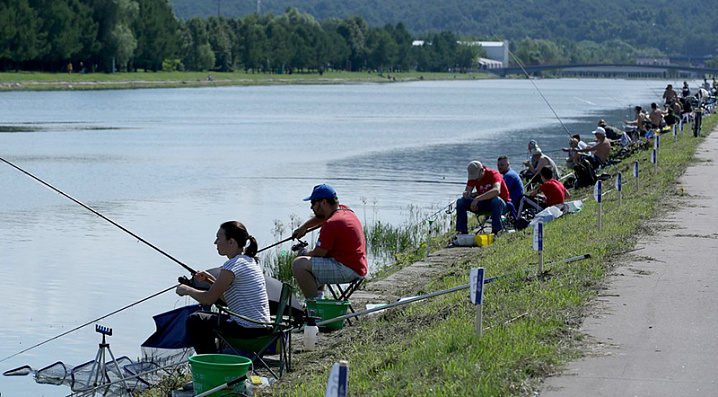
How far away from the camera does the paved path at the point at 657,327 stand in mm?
6078

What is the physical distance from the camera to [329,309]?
957 centimetres

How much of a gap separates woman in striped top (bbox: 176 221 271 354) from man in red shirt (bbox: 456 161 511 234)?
6891 millimetres

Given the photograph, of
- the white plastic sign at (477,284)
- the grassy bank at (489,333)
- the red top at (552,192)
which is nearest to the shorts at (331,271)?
the grassy bank at (489,333)

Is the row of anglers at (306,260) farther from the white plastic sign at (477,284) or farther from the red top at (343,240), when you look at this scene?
the white plastic sign at (477,284)

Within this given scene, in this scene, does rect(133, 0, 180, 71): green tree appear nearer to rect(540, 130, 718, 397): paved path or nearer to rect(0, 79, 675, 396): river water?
rect(0, 79, 675, 396): river water

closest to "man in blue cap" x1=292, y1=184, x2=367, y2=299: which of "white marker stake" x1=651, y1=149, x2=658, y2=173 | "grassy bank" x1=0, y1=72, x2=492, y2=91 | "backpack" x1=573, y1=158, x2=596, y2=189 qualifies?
"white marker stake" x1=651, y1=149, x2=658, y2=173

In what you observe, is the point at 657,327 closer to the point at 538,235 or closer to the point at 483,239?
the point at 538,235

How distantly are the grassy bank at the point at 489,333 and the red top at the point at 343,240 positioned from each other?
1.85 feet

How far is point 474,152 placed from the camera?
Result: 35438mm

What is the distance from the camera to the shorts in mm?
9664

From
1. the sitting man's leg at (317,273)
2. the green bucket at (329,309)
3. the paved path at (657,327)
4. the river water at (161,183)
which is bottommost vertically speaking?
the river water at (161,183)

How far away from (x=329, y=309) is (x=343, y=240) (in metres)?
0.61

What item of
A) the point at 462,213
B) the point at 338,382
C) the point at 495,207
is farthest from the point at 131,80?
the point at 338,382

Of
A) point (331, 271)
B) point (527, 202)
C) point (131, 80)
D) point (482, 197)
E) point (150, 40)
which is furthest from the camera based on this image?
point (150, 40)
